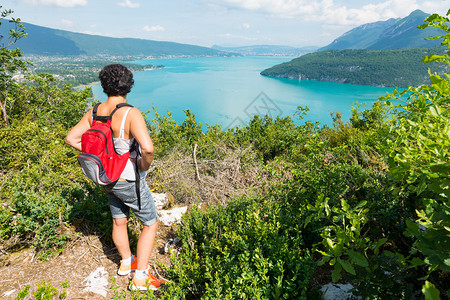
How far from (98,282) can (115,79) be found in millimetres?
1773

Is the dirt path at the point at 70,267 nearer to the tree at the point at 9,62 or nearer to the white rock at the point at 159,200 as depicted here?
the white rock at the point at 159,200

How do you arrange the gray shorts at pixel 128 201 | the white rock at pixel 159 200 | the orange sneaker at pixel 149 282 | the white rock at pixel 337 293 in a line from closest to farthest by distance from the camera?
the white rock at pixel 337 293 < the gray shorts at pixel 128 201 < the orange sneaker at pixel 149 282 < the white rock at pixel 159 200

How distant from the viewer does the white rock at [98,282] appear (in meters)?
2.15

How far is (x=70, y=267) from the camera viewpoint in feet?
7.91

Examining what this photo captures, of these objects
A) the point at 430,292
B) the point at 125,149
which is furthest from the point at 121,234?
the point at 430,292

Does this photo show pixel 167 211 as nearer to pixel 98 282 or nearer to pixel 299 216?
pixel 98 282

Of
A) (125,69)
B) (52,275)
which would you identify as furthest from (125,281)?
(125,69)

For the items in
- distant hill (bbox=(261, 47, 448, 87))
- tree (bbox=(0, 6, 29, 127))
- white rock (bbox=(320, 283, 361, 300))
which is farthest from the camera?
distant hill (bbox=(261, 47, 448, 87))

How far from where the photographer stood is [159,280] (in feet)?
7.13

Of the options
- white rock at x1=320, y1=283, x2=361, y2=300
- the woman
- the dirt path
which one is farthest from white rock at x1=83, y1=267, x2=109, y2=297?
white rock at x1=320, y1=283, x2=361, y2=300

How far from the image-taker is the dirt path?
2.14 meters

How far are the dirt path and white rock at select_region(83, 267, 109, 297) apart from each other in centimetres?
3

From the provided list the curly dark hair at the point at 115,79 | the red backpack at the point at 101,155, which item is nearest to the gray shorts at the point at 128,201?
the red backpack at the point at 101,155

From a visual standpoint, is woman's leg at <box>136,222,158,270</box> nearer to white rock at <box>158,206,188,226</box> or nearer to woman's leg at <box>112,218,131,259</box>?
woman's leg at <box>112,218,131,259</box>
